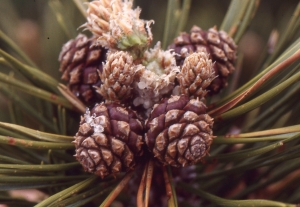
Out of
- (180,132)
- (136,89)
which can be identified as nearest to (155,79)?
(136,89)

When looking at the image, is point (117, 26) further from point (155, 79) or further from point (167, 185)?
point (167, 185)

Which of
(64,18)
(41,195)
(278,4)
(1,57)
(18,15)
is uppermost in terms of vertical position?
(18,15)

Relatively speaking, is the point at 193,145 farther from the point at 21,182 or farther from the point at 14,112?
the point at 14,112

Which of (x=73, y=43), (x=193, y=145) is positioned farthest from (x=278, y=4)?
(x=193, y=145)

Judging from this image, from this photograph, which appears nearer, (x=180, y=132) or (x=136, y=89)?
(x=180, y=132)

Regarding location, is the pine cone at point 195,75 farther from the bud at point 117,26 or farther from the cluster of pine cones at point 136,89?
the bud at point 117,26

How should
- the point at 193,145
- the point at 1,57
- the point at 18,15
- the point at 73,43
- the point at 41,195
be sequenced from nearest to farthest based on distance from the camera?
the point at 193,145, the point at 1,57, the point at 73,43, the point at 41,195, the point at 18,15

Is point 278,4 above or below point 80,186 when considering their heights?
above
